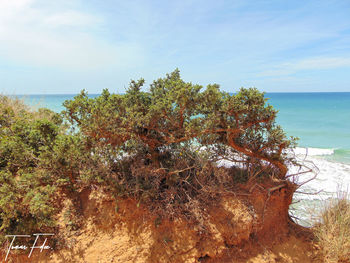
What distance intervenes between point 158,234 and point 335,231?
4.08 meters

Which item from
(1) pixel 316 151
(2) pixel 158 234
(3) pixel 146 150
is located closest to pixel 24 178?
(3) pixel 146 150

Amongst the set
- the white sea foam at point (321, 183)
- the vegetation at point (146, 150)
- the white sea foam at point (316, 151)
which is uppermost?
the vegetation at point (146, 150)

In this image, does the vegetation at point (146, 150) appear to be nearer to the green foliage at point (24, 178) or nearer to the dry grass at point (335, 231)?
the green foliage at point (24, 178)

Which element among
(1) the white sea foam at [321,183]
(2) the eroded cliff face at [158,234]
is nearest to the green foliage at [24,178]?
(2) the eroded cliff face at [158,234]

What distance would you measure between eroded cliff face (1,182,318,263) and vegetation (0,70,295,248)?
1.00 ft

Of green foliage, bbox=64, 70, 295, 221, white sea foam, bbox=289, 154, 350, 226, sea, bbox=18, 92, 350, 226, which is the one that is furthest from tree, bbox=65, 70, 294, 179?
white sea foam, bbox=289, 154, 350, 226

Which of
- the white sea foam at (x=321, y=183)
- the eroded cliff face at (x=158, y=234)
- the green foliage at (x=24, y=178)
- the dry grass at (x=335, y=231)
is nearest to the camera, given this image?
the green foliage at (x=24, y=178)

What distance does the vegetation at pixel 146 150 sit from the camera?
408 centimetres

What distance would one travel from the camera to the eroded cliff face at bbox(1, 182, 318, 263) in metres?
4.38

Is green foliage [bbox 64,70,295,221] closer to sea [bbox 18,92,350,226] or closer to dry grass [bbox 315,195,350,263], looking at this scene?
sea [bbox 18,92,350,226]

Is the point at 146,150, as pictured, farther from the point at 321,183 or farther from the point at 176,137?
the point at 321,183

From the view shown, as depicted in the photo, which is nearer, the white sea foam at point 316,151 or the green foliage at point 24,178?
the green foliage at point 24,178

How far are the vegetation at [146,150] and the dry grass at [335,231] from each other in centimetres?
146

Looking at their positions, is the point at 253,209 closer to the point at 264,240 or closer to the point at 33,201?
the point at 264,240
